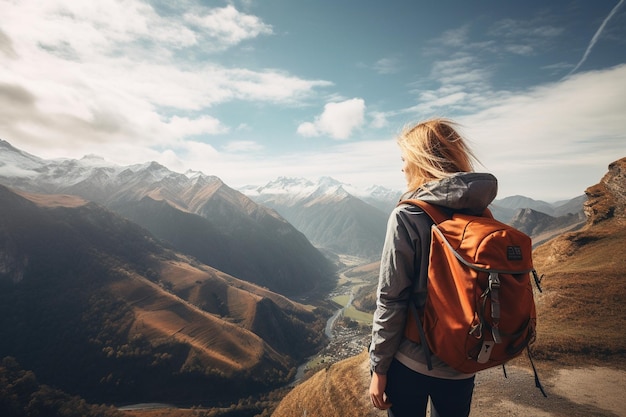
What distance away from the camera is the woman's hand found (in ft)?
15.2

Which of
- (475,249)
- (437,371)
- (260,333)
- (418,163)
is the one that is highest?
(418,163)

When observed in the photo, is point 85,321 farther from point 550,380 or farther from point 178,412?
point 550,380

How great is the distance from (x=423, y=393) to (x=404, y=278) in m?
1.75

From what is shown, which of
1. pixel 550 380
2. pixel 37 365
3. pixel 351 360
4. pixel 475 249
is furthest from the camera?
pixel 37 365

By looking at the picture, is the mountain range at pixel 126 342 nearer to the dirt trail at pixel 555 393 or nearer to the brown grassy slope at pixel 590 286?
the brown grassy slope at pixel 590 286

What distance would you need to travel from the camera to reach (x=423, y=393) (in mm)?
4383

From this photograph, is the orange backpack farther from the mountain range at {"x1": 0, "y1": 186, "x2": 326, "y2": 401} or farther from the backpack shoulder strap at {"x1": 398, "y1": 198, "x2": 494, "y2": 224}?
the mountain range at {"x1": 0, "y1": 186, "x2": 326, "y2": 401}

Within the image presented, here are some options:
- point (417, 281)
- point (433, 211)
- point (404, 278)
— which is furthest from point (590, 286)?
point (433, 211)

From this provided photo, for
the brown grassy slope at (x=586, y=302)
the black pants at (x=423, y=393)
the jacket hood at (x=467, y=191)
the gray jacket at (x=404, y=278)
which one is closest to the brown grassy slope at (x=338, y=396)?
the brown grassy slope at (x=586, y=302)

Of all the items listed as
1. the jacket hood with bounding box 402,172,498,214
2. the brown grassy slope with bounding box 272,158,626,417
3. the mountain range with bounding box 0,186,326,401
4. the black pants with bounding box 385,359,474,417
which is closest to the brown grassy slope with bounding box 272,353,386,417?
the brown grassy slope with bounding box 272,158,626,417

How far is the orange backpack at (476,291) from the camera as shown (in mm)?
3368

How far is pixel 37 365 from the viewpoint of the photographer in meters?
148

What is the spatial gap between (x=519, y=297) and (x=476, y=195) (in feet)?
4.12

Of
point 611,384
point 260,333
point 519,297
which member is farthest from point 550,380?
point 260,333
